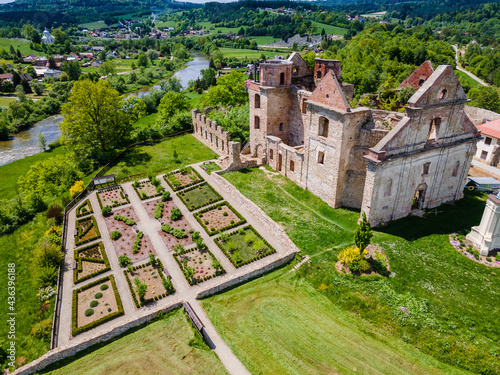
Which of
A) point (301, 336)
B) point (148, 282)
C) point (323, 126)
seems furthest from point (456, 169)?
point (148, 282)

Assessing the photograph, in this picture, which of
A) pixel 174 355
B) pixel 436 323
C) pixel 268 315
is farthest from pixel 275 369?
pixel 436 323

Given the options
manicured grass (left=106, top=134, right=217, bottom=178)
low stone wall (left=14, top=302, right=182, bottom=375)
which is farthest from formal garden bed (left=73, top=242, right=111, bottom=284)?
manicured grass (left=106, top=134, right=217, bottom=178)

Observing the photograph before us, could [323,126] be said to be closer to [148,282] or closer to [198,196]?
[198,196]

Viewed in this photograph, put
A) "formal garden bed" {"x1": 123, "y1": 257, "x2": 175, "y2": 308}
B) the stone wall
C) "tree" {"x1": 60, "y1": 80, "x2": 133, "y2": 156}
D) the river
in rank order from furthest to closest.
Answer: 1. the river
2. the stone wall
3. "tree" {"x1": 60, "y1": 80, "x2": 133, "y2": 156}
4. "formal garden bed" {"x1": 123, "y1": 257, "x2": 175, "y2": 308}

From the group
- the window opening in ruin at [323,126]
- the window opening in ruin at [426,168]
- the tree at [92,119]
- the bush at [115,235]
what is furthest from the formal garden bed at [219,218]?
the tree at [92,119]

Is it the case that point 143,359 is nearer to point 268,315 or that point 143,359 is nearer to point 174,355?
point 174,355

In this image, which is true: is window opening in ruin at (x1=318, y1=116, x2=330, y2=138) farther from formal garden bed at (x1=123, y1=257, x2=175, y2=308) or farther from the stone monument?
formal garden bed at (x1=123, y1=257, x2=175, y2=308)

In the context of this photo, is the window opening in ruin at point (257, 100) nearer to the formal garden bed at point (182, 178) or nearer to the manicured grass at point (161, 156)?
the manicured grass at point (161, 156)

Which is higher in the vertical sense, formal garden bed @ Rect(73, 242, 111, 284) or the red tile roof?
the red tile roof
